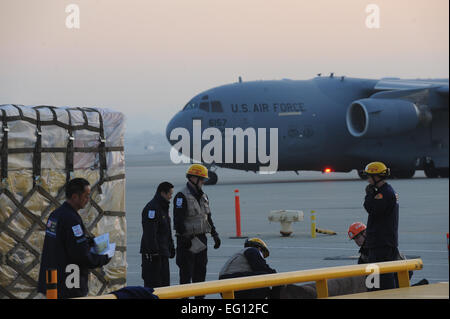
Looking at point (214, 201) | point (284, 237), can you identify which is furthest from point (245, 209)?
point (284, 237)

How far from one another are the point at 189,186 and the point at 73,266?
12.4ft

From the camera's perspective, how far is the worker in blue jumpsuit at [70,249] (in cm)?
771

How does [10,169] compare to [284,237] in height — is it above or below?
above

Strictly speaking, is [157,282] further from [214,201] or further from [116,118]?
[214,201]

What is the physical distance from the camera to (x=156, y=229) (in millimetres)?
10875

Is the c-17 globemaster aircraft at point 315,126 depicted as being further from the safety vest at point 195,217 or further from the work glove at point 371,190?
the work glove at point 371,190

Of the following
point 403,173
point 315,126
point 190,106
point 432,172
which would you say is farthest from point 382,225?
point 403,173

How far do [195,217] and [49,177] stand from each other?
6.59 feet

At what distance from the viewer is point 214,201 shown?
29984 millimetres

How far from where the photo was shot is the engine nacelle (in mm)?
37531

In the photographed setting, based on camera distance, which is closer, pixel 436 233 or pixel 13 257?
pixel 13 257

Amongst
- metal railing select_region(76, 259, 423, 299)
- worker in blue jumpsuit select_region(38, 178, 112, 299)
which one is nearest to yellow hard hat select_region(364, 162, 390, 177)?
metal railing select_region(76, 259, 423, 299)

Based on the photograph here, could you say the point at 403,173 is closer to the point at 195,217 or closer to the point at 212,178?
the point at 212,178

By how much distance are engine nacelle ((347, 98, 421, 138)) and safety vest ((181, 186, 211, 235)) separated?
2678cm
